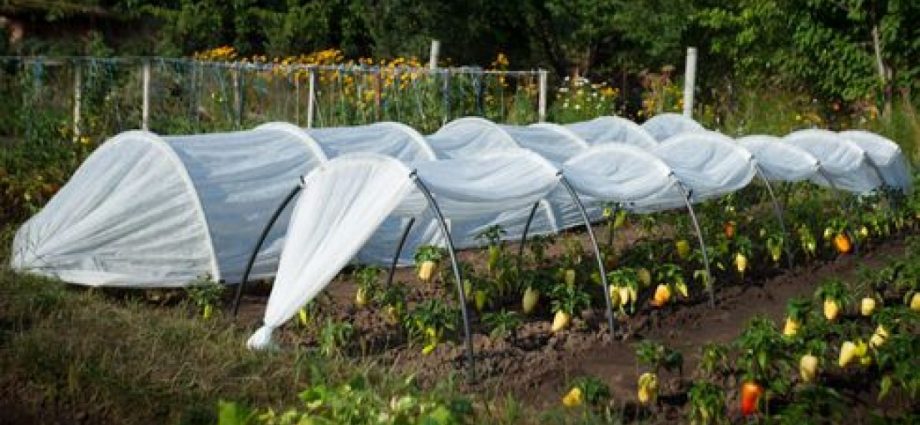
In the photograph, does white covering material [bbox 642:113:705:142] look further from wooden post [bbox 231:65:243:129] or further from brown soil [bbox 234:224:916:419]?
wooden post [bbox 231:65:243:129]

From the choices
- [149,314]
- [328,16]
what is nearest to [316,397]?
[149,314]

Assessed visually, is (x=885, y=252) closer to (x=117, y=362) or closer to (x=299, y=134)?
(x=299, y=134)

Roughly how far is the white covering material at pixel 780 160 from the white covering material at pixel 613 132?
3.95 feet

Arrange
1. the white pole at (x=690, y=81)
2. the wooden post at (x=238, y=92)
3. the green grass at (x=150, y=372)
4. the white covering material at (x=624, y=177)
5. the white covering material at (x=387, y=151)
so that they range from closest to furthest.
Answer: the green grass at (x=150, y=372)
the white covering material at (x=624, y=177)
the white covering material at (x=387, y=151)
the wooden post at (x=238, y=92)
the white pole at (x=690, y=81)

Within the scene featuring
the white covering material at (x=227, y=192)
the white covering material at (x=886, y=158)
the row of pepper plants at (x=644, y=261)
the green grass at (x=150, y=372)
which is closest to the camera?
the green grass at (x=150, y=372)

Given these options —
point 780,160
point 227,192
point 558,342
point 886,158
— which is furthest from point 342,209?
point 886,158

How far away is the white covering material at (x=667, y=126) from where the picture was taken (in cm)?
1157

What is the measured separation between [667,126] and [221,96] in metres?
4.41

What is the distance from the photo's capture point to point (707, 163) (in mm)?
8688

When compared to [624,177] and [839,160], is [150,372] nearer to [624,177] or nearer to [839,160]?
[624,177]

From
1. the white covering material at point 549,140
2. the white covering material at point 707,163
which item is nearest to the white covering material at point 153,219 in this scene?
the white covering material at point 549,140

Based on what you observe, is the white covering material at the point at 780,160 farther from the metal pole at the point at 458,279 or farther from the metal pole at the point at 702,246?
the metal pole at the point at 458,279

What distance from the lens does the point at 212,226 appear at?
24.6 ft

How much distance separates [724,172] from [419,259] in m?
2.67
